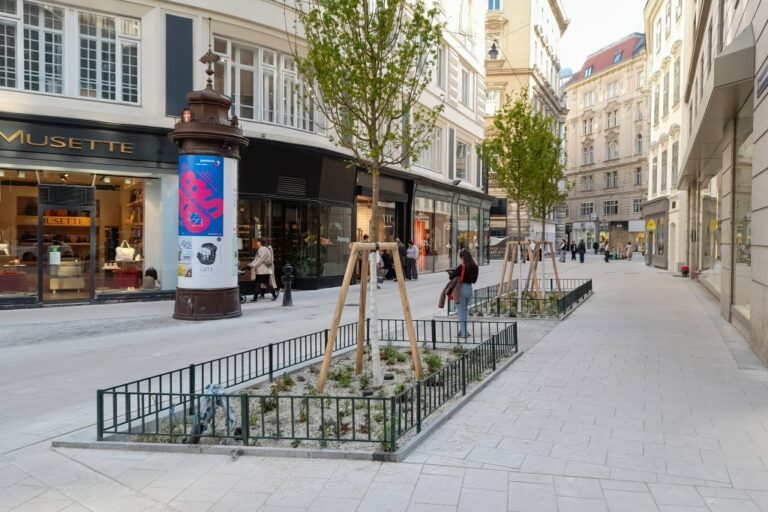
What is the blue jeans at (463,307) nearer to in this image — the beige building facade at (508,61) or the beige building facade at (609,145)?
the beige building facade at (508,61)

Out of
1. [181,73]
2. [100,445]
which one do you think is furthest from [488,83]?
[100,445]

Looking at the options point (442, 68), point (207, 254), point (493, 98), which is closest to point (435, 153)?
point (442, 68)

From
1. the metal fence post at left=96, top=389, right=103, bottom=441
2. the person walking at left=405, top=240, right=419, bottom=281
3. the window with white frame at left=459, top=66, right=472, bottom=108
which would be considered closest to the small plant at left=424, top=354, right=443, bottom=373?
the metal fence post at left=96, top=389, right=103, bottom=441

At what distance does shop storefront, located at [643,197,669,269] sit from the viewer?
36.2 metres

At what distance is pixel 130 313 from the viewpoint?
14.3m

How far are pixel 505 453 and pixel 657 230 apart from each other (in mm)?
38464

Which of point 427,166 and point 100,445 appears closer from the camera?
point 100,445

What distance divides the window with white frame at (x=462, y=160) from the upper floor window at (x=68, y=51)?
2010 cm

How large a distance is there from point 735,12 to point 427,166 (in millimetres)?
17775

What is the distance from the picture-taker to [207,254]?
42.8ft

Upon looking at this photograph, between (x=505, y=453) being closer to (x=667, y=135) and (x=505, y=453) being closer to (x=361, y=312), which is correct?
(x=361, y=312)

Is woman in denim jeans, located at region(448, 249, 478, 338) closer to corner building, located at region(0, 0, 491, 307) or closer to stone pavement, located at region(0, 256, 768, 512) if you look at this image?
stone pavement, located at region(0, 256, 768, 512)

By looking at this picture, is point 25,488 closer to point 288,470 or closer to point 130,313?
point 288,470

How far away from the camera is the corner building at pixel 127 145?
583 inches
